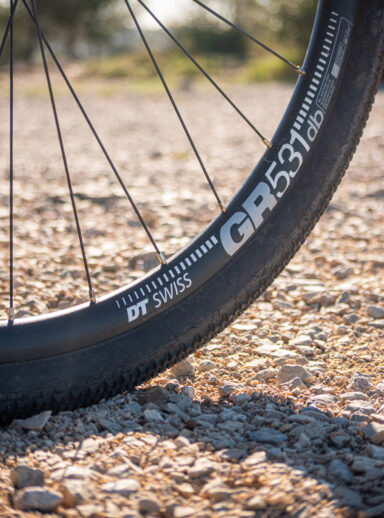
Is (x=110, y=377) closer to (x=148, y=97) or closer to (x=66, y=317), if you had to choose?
(x=66, y=317)

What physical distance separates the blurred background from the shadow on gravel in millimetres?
13536

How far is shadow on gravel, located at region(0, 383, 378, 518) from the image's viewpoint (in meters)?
1.13

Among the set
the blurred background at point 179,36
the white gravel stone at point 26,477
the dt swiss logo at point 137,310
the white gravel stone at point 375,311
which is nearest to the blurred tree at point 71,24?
the blurred background at point 179,36

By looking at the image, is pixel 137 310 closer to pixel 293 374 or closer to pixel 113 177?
pixel 293 374

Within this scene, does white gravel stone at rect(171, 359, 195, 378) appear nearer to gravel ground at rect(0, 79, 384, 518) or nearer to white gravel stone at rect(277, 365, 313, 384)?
gravel ground at rect(0, 79, 384, 518)

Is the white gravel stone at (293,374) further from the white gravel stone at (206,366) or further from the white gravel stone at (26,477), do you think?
the white gravel stone at (26,477)

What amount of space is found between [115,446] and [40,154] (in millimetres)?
4271

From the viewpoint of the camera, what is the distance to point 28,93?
12.2 meters

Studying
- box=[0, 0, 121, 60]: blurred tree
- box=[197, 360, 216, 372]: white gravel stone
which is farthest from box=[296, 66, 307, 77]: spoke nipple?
box=[0, 0, 121, 60]: blurred tree

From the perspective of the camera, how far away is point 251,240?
1520mm

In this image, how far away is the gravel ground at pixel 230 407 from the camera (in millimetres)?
1124

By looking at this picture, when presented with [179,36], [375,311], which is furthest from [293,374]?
[179,36]

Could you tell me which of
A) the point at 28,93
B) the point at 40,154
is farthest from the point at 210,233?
the point at 28,93

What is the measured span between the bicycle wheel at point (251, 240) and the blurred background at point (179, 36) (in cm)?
1308
